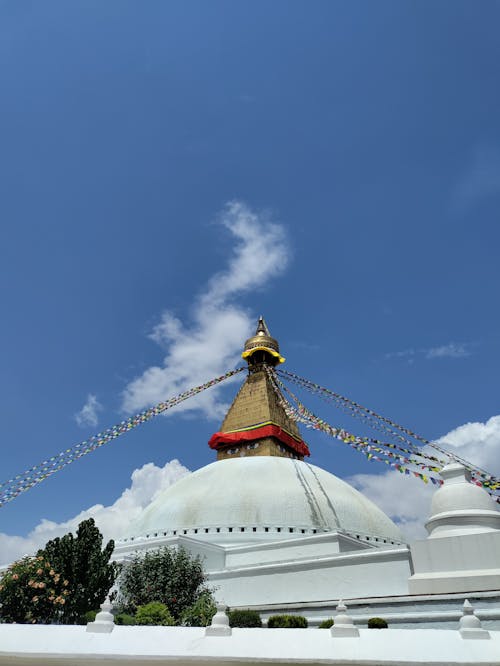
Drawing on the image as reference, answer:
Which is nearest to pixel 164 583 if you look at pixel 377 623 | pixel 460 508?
pixel 377 623

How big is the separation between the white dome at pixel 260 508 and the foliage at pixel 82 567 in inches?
309

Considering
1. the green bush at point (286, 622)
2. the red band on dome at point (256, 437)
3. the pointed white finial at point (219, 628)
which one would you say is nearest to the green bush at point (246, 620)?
the green bush at point (286, 622)

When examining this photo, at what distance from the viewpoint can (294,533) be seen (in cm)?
2405

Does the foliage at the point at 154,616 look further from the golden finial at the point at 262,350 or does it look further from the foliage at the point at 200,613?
the golden finial at the point at 262,350

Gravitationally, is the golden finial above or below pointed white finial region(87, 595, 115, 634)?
above

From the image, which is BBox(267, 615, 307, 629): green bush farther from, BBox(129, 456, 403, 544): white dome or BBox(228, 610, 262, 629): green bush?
BBox(129, 456, 403, 544): white dome

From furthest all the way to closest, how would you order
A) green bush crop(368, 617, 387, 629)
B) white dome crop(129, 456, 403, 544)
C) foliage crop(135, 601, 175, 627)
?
1. white dome crop(129, 456, 403, 544)
2. foliage crop(135, 601, 175, 627)
3. green bush crop(368, 617, 387, 629)

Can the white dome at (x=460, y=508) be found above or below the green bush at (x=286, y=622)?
above

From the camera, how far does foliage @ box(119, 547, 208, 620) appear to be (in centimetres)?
1777

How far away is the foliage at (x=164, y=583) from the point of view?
17766 millimetres

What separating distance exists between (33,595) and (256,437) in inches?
806

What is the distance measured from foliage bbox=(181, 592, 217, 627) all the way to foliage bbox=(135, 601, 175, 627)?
56 centimetres

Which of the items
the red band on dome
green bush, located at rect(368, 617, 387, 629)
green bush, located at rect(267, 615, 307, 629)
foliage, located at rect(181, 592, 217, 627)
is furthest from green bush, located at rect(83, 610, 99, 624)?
the red band on dome

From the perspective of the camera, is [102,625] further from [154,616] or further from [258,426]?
[258,426]
